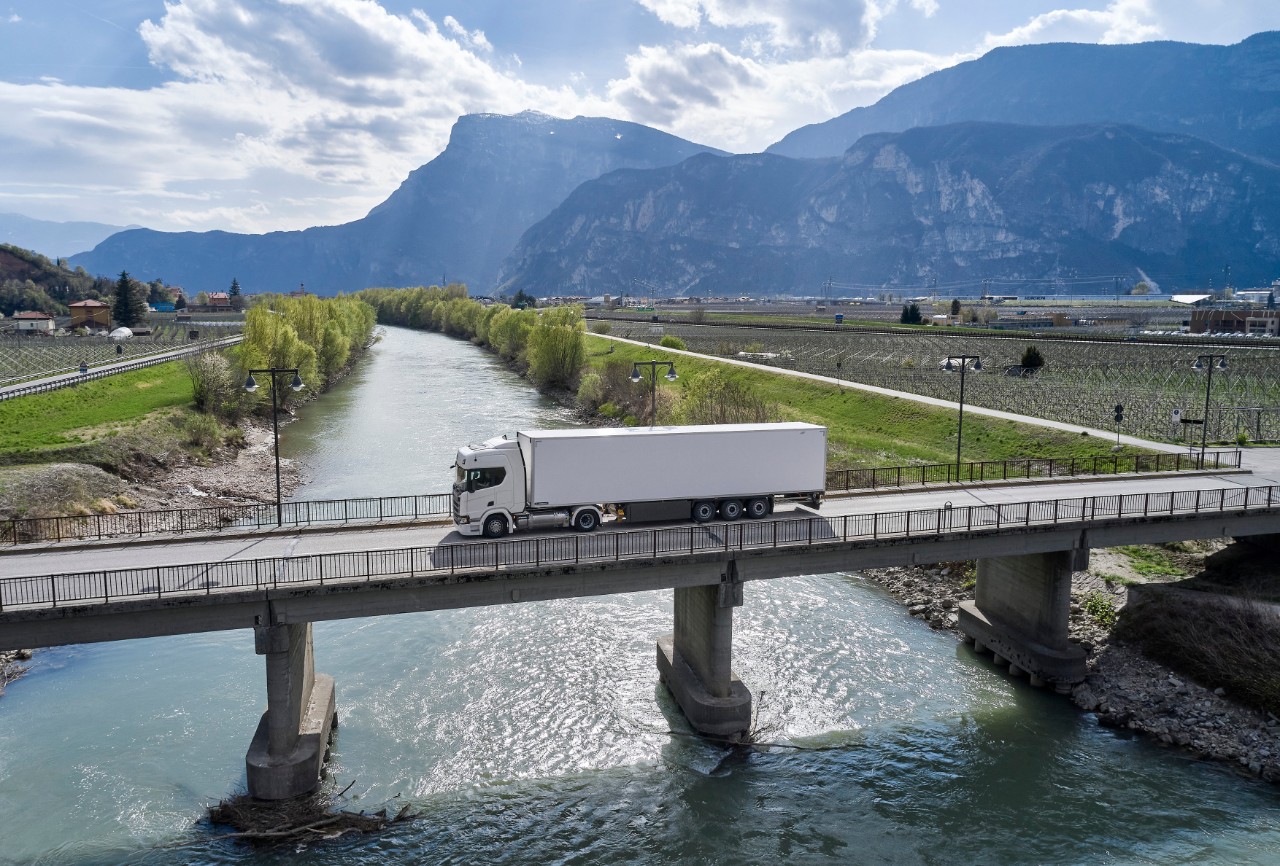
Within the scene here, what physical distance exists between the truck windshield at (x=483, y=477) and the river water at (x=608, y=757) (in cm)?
699

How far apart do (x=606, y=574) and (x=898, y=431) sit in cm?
3832

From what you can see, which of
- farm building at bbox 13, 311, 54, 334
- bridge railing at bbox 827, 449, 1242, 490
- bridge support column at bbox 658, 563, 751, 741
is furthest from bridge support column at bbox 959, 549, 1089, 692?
farm building at bbox 13, 311, 54, 334

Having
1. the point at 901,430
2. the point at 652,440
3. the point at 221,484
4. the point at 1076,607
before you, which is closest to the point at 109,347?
the point at 221,484

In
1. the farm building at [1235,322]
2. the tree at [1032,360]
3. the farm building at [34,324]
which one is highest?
the farm building at [1235,322]

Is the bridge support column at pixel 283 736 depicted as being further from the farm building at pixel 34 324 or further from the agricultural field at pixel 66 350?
the farm building at pixel 34 324

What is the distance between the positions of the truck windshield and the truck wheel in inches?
38.4

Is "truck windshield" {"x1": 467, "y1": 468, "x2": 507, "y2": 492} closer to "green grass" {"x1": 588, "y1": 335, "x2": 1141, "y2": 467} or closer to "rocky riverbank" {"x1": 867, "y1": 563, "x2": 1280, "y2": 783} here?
"rocky riverbank" {"x1": 867, "y1": 563, "x2": 1280, "y2": 783}

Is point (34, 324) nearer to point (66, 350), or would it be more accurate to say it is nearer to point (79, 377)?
point (66, 350)

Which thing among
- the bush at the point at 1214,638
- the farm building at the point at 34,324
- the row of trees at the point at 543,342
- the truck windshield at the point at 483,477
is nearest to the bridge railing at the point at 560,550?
the truck windshield at the point at 483,477

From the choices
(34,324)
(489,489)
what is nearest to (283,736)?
(489,489)

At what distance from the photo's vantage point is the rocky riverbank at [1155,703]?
79.2 feet

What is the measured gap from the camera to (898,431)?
56.9 meters

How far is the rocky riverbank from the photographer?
24125 millimetres

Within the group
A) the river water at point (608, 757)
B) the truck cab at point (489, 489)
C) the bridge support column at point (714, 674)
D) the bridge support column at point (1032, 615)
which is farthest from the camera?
the bridge support column at point (1032, 615)
